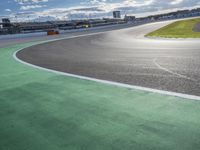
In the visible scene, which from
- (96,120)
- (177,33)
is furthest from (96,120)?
(177,33)

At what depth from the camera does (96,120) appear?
4.48 metres

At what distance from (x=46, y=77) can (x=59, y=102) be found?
122 inches

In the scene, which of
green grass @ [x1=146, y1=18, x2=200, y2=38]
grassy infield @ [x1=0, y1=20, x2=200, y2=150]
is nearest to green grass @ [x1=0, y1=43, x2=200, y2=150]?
grassy infield @ [x1=0, y1=20, x2=200, y2=150]

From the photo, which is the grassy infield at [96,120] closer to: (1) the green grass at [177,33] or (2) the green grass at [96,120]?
(2) the green grass at [96,120]

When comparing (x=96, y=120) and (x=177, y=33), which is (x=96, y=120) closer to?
(x=96, y=120)

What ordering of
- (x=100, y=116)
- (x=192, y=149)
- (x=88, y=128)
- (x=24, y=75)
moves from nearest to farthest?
(x=192, y=149) → (x=88, y=128) → (x=100, y=116) → (x=24, y=75)

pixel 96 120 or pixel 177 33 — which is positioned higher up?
→ pixel 177 33

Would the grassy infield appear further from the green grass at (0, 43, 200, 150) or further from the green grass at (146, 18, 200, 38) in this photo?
the green grass at (146, 18, 200, 38)

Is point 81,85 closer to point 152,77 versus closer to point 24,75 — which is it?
point 152,77

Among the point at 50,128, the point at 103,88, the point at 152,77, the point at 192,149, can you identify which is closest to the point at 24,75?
the point at 103,88

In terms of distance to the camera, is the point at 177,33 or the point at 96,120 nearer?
the point at 96,120

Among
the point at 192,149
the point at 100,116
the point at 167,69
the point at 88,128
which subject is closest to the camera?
the point at 192,149

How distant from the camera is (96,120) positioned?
4.48 m

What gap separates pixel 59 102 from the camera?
18.7 ft
